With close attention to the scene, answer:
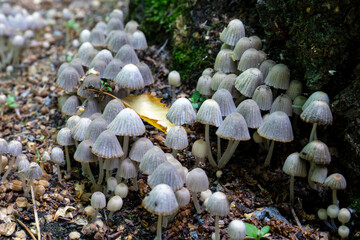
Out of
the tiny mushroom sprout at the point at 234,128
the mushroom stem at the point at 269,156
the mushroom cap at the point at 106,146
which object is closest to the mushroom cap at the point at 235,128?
the tiny mushroom sprout at the point at 234,128

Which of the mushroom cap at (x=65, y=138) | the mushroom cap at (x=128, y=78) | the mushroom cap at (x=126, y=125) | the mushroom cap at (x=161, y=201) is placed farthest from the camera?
the mushroom cap at (x=128, y=78)

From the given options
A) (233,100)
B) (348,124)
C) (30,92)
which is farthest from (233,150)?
(30,92)

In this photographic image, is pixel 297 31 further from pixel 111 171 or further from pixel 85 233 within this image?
pixel 85 233

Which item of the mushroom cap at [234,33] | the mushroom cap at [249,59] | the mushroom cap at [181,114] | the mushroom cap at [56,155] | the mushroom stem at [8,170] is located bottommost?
the mushroom stem at [8,170]

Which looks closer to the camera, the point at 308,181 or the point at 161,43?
the point at 308,181

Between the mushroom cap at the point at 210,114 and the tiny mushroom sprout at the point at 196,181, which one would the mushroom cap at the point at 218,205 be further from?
the mushroom cap at the point at 210,114

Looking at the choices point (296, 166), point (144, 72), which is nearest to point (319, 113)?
point (296, 166)

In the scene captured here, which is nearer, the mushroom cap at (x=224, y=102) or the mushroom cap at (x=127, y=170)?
the mushroom cap at (x=127, y=170)
